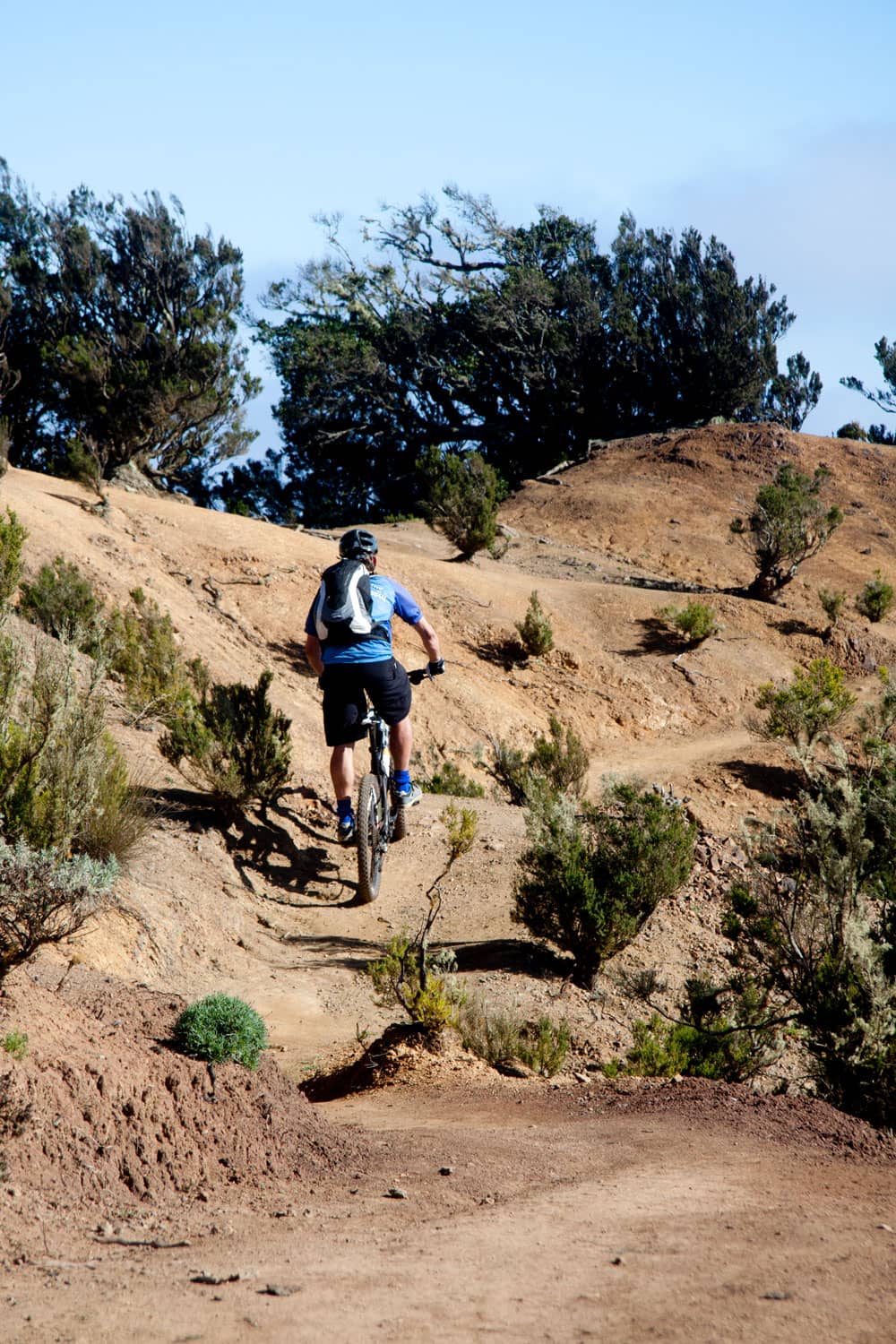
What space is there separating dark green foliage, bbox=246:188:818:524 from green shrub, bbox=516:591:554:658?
17.9 metres

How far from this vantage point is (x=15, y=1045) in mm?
3727

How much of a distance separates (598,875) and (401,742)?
1.59 m

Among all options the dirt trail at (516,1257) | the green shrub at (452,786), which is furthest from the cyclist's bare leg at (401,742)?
the dirt trail at (516,1257)

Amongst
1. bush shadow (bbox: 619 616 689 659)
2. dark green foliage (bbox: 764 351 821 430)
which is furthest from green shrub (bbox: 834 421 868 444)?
bush shadow (bbox: 619 616 689 659)

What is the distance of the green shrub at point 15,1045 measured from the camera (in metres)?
3.72

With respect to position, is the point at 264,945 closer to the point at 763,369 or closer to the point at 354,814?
the point at 354,814

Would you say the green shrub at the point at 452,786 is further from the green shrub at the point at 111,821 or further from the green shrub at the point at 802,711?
the green shrub at the point at 802,711

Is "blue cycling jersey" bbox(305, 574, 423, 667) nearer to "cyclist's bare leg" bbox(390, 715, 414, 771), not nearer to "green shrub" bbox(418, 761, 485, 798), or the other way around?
"cyclist's bare leg" bbox(390, 715, 414, 771)

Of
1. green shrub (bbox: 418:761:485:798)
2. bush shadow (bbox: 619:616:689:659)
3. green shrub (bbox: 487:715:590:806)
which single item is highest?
bush shadow (bbox: 619:616:689:659)

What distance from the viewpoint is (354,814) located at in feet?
24.2

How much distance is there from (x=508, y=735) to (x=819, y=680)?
188 inches

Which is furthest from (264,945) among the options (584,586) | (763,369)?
(763,369)

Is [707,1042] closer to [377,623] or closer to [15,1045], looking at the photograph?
[377,623]

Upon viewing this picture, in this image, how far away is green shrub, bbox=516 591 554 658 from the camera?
17344mm
